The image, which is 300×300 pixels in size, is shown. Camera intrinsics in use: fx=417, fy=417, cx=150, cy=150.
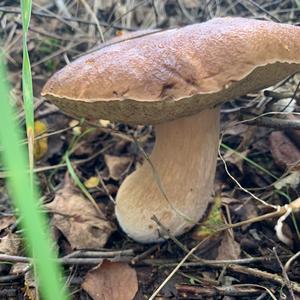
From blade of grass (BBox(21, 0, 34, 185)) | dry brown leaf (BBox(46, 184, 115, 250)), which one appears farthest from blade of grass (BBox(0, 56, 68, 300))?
dry brown leaf (BBox(46, 184, 115, 250))

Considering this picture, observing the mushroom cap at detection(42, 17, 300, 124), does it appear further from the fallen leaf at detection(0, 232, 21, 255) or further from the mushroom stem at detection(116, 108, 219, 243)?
the fallen leaf at detection(0, 232, 21, 255)

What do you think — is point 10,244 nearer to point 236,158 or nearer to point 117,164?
point 117,164

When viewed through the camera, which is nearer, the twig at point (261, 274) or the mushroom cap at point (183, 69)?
the mushroom cap at point (183, 69)

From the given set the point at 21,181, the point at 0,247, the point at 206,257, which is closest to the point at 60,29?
the point at 0,247

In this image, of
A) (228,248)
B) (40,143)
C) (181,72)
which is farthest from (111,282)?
(40,143)

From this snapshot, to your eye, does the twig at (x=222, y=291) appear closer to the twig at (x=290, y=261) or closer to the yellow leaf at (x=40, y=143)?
the twig at (x=290, y=261)

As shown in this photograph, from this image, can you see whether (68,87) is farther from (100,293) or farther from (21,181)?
(21,181)

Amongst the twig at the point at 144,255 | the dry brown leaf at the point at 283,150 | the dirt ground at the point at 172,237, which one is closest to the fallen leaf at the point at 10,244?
the dirt ground at the point at 172,237
